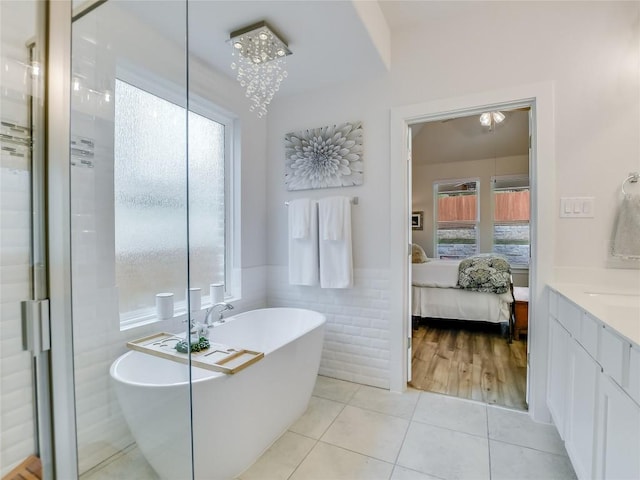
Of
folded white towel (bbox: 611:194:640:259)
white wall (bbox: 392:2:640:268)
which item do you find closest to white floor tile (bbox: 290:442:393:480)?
white wall (bbox: 392:2:640:268)

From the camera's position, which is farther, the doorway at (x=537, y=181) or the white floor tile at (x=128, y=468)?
the doorway at (x=537, y=181)

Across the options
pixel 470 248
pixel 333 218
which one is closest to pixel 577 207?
pixel 333 218

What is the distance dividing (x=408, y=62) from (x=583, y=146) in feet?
4.20

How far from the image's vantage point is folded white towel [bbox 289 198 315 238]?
2609mm

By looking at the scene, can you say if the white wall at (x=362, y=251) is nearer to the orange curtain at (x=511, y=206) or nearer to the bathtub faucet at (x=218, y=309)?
the bathtub faucet at (x=218, y=309)

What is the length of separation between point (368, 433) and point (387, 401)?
413 mm

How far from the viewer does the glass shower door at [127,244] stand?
1188 millimetres

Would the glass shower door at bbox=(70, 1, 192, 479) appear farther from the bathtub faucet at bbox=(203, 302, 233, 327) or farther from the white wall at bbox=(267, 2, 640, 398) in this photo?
the white wall at bbox=(267, 2, 640, 398)

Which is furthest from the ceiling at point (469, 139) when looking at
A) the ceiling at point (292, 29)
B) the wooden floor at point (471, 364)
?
the wooden floor at point (471, 364)

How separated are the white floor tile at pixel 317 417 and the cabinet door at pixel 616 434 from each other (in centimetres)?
132

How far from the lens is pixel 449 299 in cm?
374

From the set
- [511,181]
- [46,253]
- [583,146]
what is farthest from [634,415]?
[511,181]

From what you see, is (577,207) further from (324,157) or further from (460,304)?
(460,304)

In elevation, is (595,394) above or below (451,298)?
above
